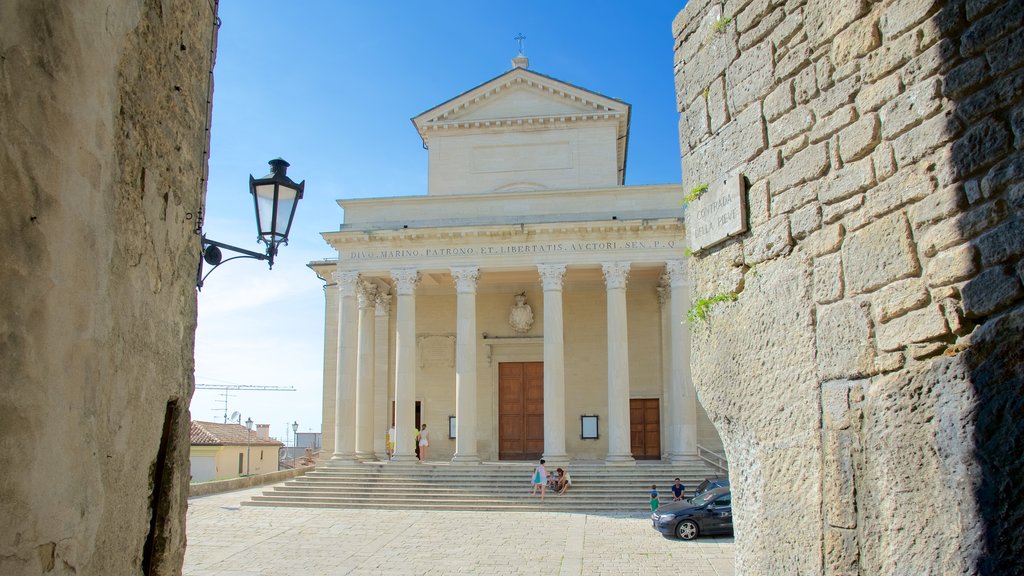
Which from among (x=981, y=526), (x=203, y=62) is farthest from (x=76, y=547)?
(x=981, y=526)

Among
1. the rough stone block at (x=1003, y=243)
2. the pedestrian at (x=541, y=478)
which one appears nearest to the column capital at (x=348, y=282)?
the pedestrian at (x=541, y=478)

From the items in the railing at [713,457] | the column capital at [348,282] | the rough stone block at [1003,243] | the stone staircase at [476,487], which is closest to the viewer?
the rough stone block at [1003,243]

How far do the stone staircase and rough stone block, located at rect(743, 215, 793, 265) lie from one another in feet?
54.4

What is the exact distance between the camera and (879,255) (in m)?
4.21

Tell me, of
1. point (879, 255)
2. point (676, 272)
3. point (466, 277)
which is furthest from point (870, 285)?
point (466, 277)

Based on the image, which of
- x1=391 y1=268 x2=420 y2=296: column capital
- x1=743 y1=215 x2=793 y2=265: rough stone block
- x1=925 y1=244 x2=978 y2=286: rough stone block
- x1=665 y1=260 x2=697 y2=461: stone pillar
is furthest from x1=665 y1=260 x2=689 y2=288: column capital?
x1=925 y1=244 x2=978 y2=286: rough stone block

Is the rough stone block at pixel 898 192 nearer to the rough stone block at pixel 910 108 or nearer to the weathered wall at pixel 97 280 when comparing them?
the rough stone block at pixel 910 108

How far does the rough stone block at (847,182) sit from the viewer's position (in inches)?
170

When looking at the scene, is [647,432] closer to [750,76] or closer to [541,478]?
[541,478]

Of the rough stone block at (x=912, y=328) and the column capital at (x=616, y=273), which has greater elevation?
the column capital at (x=616, y=273)

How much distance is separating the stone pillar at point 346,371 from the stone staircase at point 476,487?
1.02 metres

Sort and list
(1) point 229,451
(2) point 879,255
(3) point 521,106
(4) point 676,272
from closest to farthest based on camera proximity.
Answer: (2) point 879,255 < (4) point 676,272 < (3) point 521,106 < (1) point 229,451

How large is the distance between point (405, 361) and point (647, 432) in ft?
30.1

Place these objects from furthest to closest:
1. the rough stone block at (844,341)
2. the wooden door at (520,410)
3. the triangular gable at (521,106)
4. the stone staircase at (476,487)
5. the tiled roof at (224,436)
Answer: the tiled roof at (224,436), the triangular gable at (521,106), the wooden door at (520,410), the stone staircase at (476,487), the rough stone block at (844,341)
